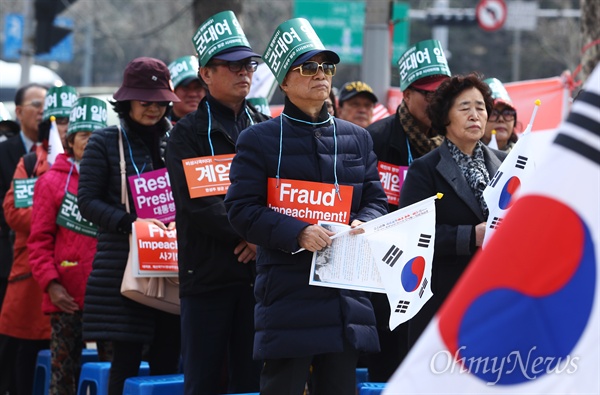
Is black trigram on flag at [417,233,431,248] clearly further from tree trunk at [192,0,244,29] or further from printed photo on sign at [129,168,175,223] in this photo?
tree trunk at [192,0,244,29]

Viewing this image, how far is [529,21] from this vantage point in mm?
35750

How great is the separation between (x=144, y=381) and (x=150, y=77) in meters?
1.61

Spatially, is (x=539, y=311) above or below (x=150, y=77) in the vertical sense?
below

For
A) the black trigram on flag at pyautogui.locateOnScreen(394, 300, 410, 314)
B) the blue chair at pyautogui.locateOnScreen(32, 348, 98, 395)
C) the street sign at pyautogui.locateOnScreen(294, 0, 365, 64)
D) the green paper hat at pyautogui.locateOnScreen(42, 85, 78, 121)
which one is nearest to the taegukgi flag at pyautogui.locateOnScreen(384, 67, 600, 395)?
the black trigram on flag at pyautogui.locateOnScreen(394, 300, 410, 314)

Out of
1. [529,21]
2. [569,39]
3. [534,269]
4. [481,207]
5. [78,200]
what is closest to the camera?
[534,269]

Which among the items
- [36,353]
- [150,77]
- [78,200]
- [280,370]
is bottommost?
[36,353]

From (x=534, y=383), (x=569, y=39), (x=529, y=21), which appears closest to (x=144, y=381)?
(x=534, y=383)

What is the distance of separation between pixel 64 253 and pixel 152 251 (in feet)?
3.30

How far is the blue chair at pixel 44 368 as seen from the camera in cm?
732

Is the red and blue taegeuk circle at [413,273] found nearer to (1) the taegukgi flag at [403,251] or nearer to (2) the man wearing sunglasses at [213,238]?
(1) the taegukgi flag at [403,251]

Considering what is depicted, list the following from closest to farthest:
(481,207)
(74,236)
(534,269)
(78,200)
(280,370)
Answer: (534,269) < (280,370) < (481,207) < (78,200) < (74,236)

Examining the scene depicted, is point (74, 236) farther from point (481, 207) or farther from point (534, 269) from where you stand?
point (534, 269)

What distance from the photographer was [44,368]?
24.9ft

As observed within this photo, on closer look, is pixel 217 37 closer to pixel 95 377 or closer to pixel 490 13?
pixel 95 377
